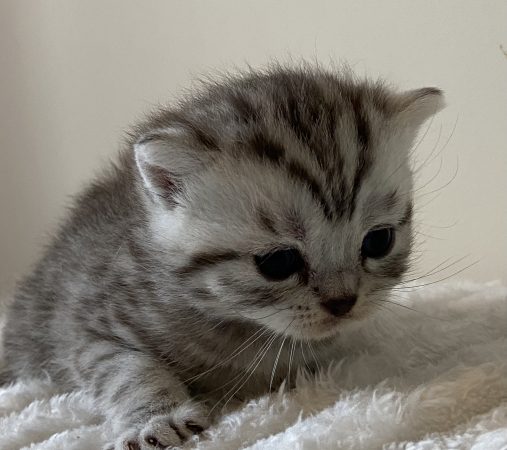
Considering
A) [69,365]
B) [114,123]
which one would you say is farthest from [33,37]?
[69,365]

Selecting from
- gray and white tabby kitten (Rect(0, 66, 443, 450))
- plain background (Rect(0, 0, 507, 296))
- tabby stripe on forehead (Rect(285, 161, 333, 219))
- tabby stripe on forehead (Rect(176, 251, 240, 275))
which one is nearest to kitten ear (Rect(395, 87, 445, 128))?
gray and white tabby kitten (Rect(0, 66, 443, 450))

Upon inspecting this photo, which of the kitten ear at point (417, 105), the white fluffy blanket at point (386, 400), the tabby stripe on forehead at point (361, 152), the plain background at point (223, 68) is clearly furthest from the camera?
the plain background at point (223, 68)

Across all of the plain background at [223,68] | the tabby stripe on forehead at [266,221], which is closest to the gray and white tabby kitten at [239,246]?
the tabby stripe on forehead at [266,221]

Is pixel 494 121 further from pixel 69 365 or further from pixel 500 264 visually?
pixel 69 365

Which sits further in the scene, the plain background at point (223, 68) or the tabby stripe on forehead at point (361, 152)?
the plain background at point (223, 68)

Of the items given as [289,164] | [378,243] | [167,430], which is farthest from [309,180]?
[167,430]

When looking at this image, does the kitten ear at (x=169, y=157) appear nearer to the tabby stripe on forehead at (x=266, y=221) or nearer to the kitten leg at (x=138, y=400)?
the tabby stripe on forehead at (x=266, y=221)

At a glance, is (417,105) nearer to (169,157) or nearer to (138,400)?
(169,157)
